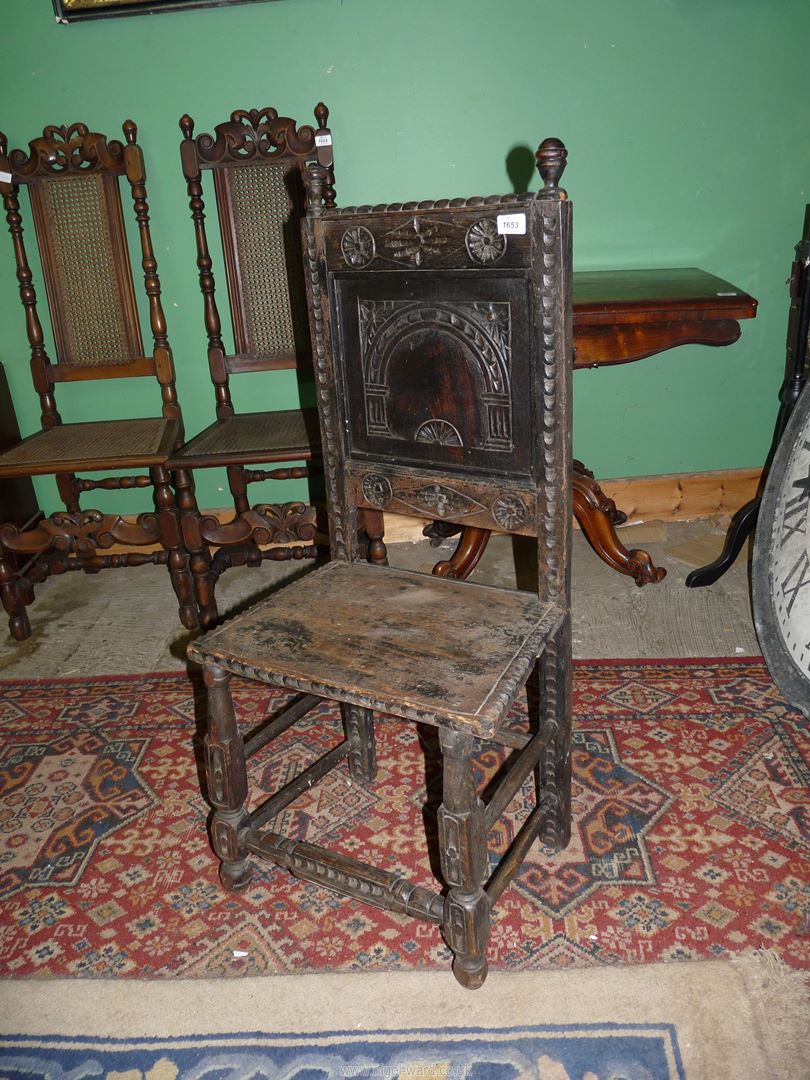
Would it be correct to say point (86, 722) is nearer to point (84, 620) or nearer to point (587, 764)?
point (84, 620)

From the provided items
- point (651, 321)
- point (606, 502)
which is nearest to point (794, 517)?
point (651, 321)

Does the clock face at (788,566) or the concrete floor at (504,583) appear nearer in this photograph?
the clock face at (788,566)

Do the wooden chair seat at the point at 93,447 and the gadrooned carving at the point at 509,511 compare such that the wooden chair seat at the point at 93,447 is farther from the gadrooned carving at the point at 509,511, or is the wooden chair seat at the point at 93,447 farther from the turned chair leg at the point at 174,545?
the gadrooned carving at the point at 509,511

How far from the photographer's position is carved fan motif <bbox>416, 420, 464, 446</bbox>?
143 centimetres

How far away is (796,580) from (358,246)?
50.9 inches

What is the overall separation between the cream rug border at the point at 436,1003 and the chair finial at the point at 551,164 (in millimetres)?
1221

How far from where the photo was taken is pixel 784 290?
112 inches

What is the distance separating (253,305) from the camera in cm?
271

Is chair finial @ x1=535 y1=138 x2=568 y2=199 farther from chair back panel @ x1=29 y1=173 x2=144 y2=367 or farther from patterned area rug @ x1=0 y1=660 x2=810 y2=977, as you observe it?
chair back panel @ x1=29 y1=173 x2=144 y2=367

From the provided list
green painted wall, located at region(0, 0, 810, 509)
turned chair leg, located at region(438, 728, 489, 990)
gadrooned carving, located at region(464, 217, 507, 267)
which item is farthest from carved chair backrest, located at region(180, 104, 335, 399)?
turned chair leg, located at region(438, 728, 489, 990)

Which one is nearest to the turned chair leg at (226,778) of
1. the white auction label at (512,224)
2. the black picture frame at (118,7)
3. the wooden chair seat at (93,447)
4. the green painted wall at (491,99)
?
the white auction label at (512,224)

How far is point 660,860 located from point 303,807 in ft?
2.42

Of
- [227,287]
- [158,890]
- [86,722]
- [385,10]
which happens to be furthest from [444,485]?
[385,10]

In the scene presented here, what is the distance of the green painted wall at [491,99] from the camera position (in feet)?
8.33
